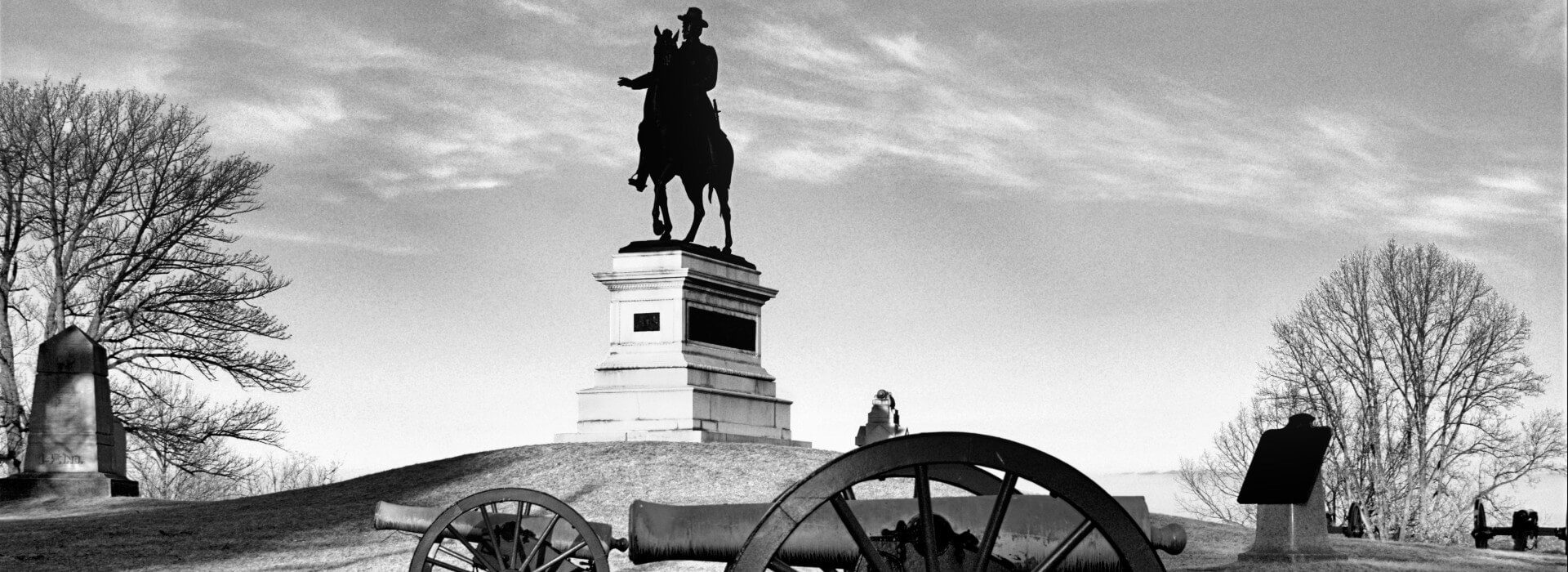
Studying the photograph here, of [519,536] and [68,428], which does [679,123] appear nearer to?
[68,428]

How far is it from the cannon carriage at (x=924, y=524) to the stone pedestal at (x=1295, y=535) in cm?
841

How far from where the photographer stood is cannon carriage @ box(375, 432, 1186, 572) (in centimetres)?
517

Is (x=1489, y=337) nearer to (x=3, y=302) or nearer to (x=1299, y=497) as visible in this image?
(x=1299, y=497)

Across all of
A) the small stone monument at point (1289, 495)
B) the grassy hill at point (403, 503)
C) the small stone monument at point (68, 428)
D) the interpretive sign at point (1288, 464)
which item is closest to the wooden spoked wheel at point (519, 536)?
the grassy hill at point (403, 503)

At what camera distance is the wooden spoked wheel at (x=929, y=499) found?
5125 millimetres

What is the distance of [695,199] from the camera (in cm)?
2612

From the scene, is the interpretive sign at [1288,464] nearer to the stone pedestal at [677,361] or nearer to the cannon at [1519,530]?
the cannon at [1519,530]

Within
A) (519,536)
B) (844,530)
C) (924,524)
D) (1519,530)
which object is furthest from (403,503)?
(1519,530)

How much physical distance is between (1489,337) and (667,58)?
55.4 ft

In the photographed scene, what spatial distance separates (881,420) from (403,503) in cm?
1599

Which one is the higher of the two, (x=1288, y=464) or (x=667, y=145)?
(x=667, y=145)

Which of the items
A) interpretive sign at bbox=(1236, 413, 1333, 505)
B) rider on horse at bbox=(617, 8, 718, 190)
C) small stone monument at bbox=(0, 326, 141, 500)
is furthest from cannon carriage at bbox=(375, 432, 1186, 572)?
rider on horse at bbox=(617, 8, 718, 190)

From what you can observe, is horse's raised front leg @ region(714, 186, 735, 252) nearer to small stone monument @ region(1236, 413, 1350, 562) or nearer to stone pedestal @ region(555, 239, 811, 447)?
stone pedestal @ region(555, 239, 811, 447)

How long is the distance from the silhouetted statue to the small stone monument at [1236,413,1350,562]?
42.0ft
